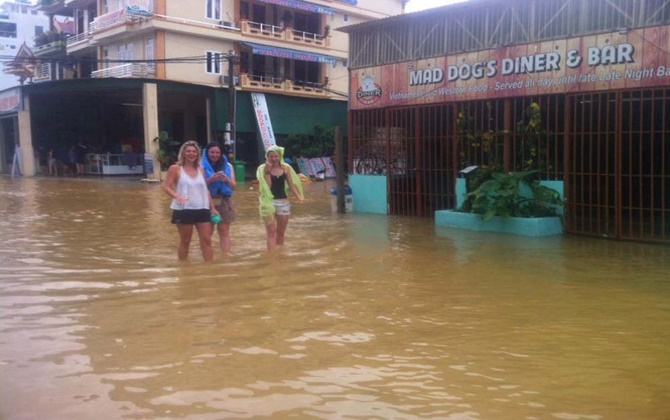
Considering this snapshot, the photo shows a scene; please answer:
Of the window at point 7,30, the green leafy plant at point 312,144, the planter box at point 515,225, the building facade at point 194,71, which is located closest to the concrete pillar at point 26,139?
the building facade at point 194,71

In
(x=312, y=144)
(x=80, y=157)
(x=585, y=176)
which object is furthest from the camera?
(x=80, y=157)

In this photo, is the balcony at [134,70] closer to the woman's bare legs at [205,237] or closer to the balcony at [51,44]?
the balcony at [51,44]

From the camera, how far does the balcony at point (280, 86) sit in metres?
35.0

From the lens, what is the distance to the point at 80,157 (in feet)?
117

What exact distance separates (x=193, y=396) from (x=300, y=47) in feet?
121

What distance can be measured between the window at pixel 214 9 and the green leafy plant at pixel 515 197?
90.7 feet

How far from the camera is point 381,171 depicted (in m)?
15.2

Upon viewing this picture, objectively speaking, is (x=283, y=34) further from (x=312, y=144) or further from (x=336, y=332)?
(x=336, y=332)

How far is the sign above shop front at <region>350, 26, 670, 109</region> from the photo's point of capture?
10227 millimetres

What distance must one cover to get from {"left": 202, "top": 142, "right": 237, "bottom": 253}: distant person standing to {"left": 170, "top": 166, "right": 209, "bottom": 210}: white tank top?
526 millimetres

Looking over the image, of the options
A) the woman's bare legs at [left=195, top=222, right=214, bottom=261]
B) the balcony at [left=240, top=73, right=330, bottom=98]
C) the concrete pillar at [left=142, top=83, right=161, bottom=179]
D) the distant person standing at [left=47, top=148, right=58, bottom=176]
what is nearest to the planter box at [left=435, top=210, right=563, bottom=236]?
the woman's bare legs at [left=195, top=222, right=214, bottom=261]

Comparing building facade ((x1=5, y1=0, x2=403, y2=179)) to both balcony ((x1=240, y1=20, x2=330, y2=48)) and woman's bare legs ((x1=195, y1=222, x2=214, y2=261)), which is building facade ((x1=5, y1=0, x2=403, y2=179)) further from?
woman's bare legs ((x1=195, y1=222, x2=214, y2=261))

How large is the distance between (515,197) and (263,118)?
946 inches

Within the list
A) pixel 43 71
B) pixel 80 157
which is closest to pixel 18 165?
pixel 80 157
